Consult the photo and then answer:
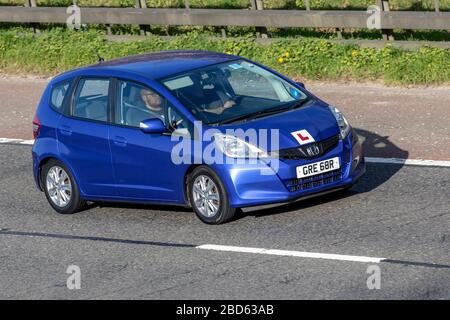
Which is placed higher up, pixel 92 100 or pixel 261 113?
pixel 92 100

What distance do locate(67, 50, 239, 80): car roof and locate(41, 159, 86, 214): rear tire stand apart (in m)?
1.11

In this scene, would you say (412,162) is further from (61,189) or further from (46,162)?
(46,162)

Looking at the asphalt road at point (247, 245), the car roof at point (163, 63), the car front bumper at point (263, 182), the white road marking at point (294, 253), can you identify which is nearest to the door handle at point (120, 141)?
the car roof at point (163, 63)

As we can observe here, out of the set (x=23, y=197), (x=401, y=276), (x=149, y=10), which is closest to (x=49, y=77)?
(x=149, y=10)

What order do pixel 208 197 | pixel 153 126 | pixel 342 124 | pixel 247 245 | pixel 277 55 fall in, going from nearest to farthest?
pixel 247 245
pixel 208 197
pixel 153 126
pixel 342 124
pixel 277 55

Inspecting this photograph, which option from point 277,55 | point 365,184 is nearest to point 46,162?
point 365,184

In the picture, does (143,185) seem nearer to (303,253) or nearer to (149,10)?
(303,253)

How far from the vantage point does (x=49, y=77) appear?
70.3 ft

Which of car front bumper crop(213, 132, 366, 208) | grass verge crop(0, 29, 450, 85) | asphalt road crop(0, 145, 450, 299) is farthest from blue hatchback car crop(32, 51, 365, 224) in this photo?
grass verge crop(0, 29, 450, 85)

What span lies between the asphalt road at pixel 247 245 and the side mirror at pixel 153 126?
0.96 metres

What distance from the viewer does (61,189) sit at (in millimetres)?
12898

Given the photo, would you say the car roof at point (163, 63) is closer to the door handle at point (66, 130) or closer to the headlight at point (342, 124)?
the door handle at point (66, 130)

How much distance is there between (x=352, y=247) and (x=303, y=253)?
1.42 feet

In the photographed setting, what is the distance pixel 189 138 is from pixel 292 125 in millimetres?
997
